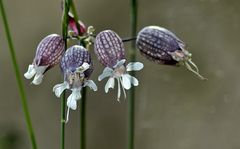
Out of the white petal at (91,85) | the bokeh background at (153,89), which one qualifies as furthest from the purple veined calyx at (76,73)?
the bokeh background at (153,89)

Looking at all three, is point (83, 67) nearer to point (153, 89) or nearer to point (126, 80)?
point (126, 80)

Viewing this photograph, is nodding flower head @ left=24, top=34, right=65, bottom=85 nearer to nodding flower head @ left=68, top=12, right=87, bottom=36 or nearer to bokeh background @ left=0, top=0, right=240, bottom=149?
nodding flower head @ left=68, top=12, right=87, bottom=36

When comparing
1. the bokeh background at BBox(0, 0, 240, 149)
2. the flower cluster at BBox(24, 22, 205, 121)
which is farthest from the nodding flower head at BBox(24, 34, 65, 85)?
the bokeh background at BBox(0, 0, 240, 149)

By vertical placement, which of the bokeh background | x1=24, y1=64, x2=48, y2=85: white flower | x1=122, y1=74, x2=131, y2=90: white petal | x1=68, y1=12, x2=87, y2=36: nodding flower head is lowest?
the bokeh background

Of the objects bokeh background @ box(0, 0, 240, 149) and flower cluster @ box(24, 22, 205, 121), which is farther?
bokeh background @ box(0, 0, 240, 149)

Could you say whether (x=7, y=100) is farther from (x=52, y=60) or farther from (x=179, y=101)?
(x=52, y=60)

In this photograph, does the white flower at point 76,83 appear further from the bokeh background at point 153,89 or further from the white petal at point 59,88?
the bokeh background at point 153,89

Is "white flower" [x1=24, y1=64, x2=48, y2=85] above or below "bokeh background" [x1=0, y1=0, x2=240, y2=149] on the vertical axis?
above

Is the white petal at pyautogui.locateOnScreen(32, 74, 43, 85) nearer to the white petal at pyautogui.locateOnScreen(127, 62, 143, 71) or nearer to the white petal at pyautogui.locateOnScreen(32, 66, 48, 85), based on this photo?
the white petal at pyautogui.locateOnScreen(32, 66, 48, 85)
